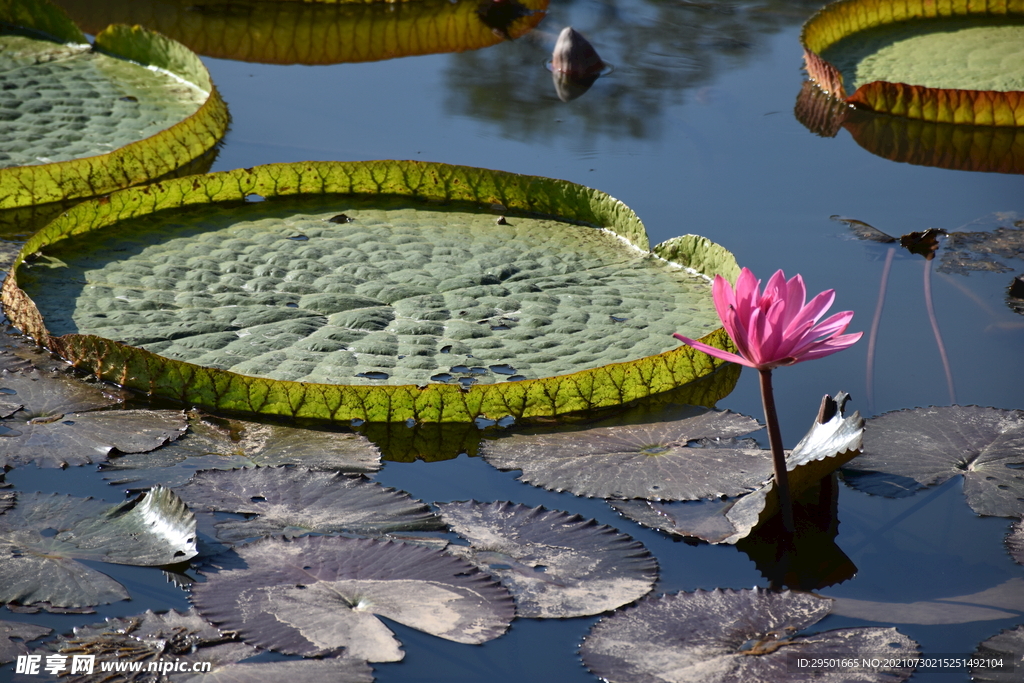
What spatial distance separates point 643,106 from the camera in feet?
11.4

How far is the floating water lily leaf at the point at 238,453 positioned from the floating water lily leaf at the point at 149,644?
0.35m

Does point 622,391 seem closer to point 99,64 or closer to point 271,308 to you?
point 271,308

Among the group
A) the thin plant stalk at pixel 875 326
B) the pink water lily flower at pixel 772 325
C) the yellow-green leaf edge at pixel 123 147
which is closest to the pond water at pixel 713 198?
the thin plant stalk at pixel 875 326

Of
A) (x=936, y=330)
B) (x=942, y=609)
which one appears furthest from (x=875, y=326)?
(x=942, y=609)

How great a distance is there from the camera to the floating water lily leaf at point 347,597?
1147 millimetres

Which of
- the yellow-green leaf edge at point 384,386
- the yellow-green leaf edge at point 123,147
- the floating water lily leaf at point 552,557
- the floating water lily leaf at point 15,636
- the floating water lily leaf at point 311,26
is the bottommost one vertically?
the floating water lily leaf at point 15,636

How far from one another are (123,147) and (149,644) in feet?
6.26

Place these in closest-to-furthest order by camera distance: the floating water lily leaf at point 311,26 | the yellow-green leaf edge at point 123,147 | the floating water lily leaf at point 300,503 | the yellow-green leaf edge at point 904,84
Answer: the floating water lily leaf at point 300,503
the yellow-green leaf edge at point 123,147
the yellow-green leaf edge at point 904,84
the floating water lily leaf at point 311,26

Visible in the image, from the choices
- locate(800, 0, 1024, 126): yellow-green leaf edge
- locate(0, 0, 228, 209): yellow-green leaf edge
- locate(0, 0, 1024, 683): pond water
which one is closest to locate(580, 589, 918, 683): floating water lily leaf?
locate(0, 0, 1024, 683): pond water

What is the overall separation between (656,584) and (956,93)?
2.65 meters

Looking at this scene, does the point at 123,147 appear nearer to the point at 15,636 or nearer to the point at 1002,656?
the point at 15,636

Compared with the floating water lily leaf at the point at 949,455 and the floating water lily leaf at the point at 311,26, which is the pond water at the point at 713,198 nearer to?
the floating water lily leaf at the point at 949,455

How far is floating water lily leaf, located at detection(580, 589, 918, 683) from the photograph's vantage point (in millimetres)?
1110

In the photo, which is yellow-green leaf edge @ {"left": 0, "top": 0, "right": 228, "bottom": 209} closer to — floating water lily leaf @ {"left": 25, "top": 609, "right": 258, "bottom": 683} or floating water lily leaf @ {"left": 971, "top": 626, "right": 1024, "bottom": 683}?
floating water lily leaf @ {"left": 25, "top": 609, "right": 258, "bottom": 683}
